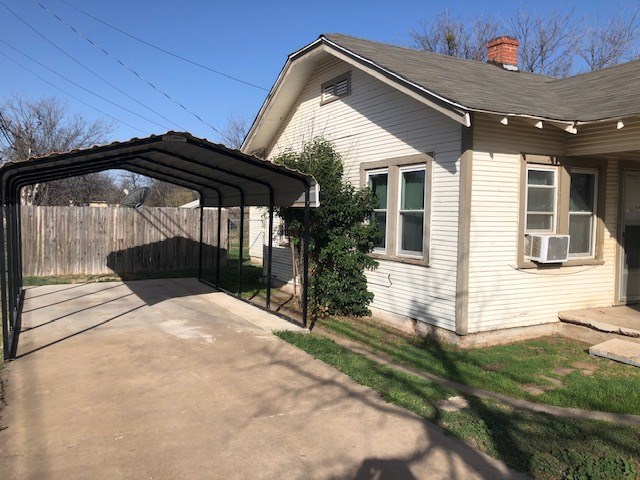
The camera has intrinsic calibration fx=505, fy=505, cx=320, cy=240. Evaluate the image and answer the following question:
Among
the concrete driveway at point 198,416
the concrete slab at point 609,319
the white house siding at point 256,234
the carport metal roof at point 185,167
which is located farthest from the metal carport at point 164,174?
the white house siding at point 256,234

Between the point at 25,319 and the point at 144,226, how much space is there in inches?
298

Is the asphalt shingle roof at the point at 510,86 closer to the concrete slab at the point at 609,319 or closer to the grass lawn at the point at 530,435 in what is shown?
the concrete slab at the point at 609,319

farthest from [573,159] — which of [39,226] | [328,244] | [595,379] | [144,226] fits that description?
[39,226]

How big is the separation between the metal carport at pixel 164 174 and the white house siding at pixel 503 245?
242 centimetres

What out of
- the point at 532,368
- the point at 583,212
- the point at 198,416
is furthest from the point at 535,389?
the point at 583,212

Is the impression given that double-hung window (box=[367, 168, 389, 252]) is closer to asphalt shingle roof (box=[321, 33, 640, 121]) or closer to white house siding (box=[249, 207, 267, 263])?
asphalt shingle roof (box=[321, 33, 640, 121])

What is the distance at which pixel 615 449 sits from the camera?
400 cm

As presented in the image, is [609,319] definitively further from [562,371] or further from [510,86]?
[510,86]

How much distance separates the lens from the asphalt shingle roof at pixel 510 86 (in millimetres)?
6977

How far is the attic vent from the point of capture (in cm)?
996

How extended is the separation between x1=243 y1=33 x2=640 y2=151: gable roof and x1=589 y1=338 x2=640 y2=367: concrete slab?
300cm

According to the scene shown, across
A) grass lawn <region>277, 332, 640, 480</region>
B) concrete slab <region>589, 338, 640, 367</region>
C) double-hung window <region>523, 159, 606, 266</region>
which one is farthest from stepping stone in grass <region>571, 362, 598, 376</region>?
double-hung window <region>523, 159, 606, 266</region>

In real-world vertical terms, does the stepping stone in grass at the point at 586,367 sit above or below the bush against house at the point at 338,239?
below

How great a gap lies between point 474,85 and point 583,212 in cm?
273
